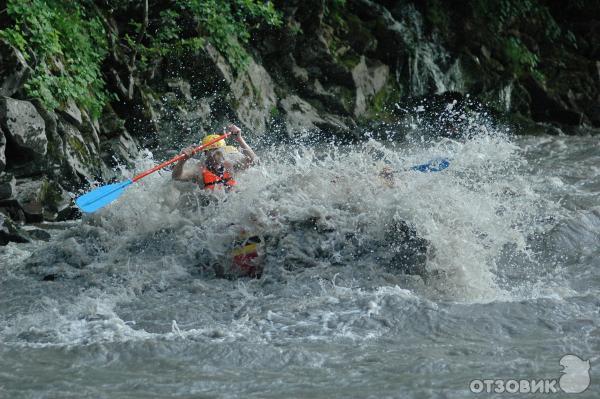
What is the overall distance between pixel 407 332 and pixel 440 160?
10.8ft

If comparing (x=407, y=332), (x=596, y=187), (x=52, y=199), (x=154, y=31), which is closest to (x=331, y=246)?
(x=407, y=332)

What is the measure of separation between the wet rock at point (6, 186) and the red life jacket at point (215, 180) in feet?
7.29

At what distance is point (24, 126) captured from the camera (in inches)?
309

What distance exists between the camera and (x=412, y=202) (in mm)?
5719

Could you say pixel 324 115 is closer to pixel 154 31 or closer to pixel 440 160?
pixel 154 31

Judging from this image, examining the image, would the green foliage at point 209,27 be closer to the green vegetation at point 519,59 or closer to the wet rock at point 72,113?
the wet rock at point 72,113

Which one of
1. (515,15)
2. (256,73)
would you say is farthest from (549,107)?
(256,73)

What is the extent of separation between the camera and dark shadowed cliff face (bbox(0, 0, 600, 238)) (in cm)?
824

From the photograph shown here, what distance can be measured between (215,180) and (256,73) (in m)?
6.19

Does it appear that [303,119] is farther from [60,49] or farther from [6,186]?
[6,186]

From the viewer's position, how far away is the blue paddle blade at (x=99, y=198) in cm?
660

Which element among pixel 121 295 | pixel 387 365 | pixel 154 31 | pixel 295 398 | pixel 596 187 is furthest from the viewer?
pixel 154 31

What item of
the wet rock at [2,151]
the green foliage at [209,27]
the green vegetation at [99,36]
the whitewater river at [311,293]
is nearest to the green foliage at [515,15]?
the green vegetation at [99,36]
